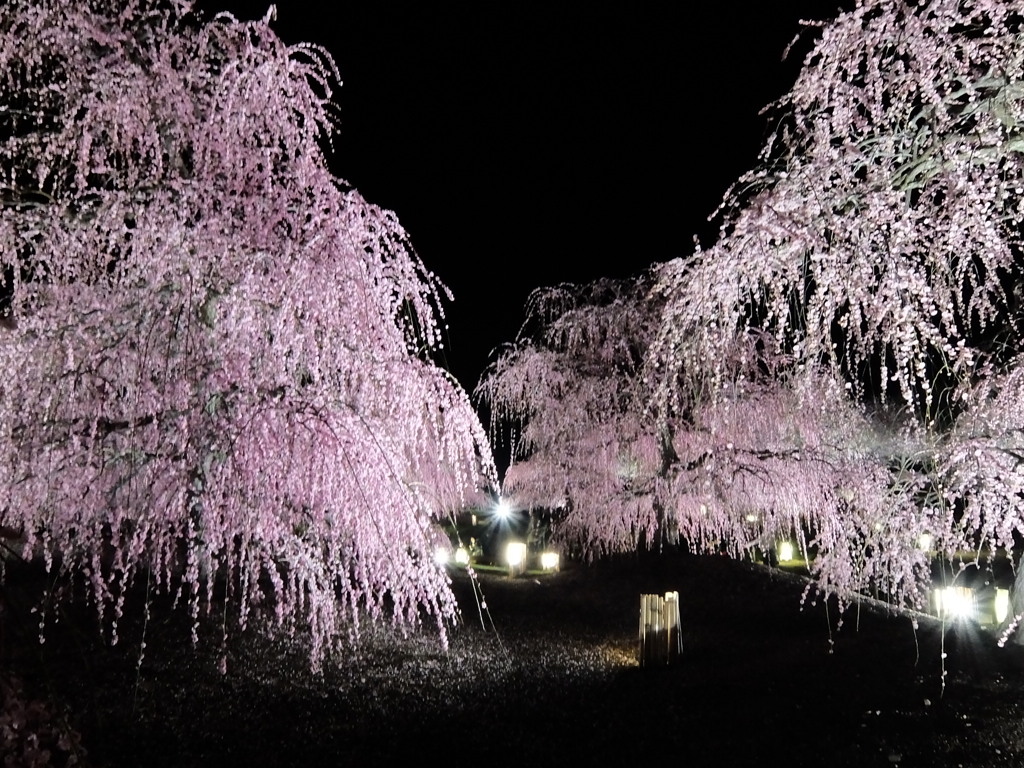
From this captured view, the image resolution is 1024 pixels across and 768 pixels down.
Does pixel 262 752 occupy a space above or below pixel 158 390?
below

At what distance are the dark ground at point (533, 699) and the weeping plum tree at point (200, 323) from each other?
3.67 feet

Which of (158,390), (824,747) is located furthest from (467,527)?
(158,390)

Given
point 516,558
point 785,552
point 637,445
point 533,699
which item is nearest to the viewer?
point 533,699

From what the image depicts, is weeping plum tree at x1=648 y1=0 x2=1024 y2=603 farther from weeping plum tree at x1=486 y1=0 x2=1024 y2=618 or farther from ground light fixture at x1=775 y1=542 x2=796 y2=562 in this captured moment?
ground light fixture at x1=775 y1=542 x2=796 y2=562

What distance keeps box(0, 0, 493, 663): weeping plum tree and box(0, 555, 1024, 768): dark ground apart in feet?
3.67

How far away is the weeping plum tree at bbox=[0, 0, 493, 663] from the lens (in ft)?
15.4

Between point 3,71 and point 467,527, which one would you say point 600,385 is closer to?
point 3,71

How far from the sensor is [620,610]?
13.5 meters

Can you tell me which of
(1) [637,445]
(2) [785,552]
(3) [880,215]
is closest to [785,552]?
(2) [785,552]

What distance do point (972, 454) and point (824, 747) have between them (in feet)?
9.78

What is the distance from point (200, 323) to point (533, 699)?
5516 millimetres

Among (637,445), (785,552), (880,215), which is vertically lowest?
(785,552)

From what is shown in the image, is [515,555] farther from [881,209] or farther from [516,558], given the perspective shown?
[881,209]

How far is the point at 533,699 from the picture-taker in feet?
26.8
